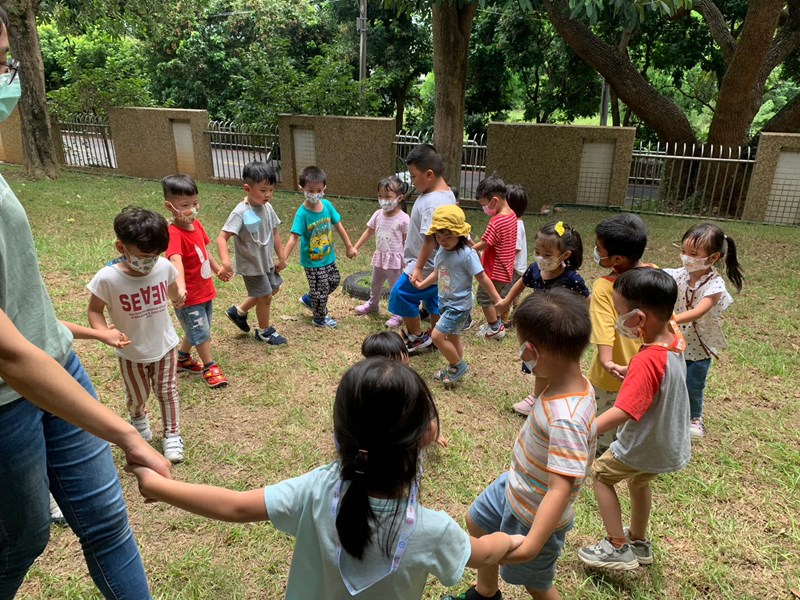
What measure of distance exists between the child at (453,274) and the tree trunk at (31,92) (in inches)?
420

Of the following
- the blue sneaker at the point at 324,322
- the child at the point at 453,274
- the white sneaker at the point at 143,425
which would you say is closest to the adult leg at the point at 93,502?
the white sneaker at the point at 143,425

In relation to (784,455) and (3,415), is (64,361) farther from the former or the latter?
(784,455)

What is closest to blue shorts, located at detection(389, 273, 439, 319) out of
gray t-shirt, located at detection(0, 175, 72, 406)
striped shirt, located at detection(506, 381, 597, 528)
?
striped shirt, located at detection(506, 381, 597, 528)

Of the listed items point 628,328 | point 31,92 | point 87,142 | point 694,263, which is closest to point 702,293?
point 694,263

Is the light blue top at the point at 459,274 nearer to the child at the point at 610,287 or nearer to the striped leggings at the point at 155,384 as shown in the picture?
the child at the point at 610,287

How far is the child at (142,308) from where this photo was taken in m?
2.86

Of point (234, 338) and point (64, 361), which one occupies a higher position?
point (64, 361)

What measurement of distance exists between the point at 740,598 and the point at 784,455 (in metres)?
1.31

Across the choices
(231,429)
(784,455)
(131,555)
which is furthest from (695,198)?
(131,555)

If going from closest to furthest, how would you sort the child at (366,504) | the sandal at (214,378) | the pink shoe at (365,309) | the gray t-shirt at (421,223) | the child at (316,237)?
the child at (366,504) < the sandal at (214,378) < the gray t-shirt at (421,223) < the child at (316,237) < the pink shoe at (365,309)

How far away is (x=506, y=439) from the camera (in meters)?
3.57

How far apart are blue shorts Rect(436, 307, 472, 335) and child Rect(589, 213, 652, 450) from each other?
3.80 feet

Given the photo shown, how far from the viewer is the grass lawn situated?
97.8 inches

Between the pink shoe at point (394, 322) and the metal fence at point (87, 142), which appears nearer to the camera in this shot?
the pink shoe at point (394, 322)
